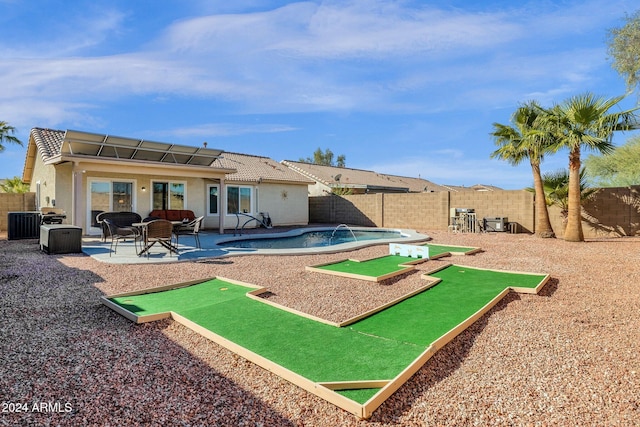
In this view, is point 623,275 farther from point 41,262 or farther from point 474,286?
point 41,262

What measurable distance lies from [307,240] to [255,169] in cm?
859

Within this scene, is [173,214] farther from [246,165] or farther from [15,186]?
[15,186]

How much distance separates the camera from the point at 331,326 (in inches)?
161

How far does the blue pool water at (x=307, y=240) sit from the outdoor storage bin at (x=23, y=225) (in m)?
6.82

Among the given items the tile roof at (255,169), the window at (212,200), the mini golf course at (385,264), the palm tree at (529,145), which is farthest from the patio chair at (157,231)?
the palm tree at (529,145)

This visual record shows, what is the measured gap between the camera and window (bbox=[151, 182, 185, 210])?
50.5 ft

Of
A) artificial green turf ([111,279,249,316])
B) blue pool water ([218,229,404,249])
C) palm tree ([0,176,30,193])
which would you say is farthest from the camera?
palm tree ([0,176,30,193])

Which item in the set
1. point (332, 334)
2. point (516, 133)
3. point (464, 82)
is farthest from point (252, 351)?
point (464, 82)

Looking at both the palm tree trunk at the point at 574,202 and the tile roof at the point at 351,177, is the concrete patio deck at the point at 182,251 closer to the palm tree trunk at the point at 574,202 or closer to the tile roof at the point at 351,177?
the palm tree trunk at the point at 574,202

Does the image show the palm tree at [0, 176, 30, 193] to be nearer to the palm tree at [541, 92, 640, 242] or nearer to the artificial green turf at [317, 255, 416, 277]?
the artificial green turf at [317, 255, 416, 277]

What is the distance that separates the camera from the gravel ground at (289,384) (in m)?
2.47

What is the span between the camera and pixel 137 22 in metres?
11.0

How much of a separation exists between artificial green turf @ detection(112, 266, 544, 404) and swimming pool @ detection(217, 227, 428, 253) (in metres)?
4.60

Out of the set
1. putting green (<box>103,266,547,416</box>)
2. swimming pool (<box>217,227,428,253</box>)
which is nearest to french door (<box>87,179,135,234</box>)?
swimming pool (<box>217,227,428,253</box>)
